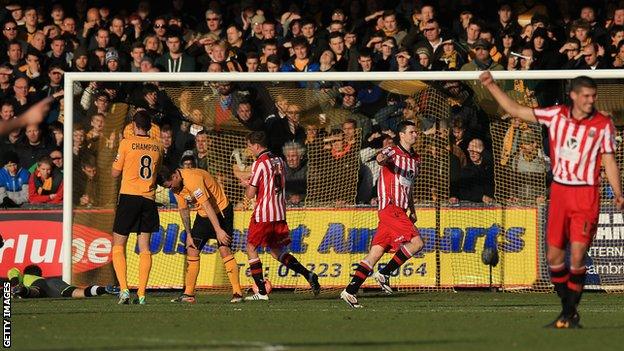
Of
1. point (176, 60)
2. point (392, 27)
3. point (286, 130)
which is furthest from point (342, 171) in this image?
point (176, 60)

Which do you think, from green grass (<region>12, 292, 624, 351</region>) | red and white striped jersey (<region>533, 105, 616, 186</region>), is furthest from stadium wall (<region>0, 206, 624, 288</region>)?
red and white striped jersey (<region>533, 105, 616, 186</region>)

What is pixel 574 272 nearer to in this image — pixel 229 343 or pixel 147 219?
pixel 229 343

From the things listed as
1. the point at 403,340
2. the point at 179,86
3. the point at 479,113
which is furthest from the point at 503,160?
the point at 403,340

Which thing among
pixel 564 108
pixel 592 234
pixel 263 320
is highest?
pixel 564 108

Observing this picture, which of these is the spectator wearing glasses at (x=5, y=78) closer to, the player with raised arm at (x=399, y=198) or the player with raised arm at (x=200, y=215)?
the player with raised arm at (x=200, y=215)

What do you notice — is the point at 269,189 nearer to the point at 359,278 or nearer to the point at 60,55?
the point at 359,278

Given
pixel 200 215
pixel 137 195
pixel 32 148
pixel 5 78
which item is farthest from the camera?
pixel 5 78

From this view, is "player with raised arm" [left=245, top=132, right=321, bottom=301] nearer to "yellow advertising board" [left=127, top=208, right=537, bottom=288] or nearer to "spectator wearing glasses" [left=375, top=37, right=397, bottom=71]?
"yellow advertising board" [left=127, top=208, right=537, bottom=288]

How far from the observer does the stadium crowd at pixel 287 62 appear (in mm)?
20031

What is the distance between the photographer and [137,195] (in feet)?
54.2

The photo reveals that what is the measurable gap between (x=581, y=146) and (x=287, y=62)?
9899mm

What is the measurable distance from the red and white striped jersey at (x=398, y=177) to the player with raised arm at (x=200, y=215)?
2045 millimetres

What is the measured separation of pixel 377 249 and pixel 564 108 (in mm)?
4912

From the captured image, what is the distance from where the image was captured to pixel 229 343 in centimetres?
1112
